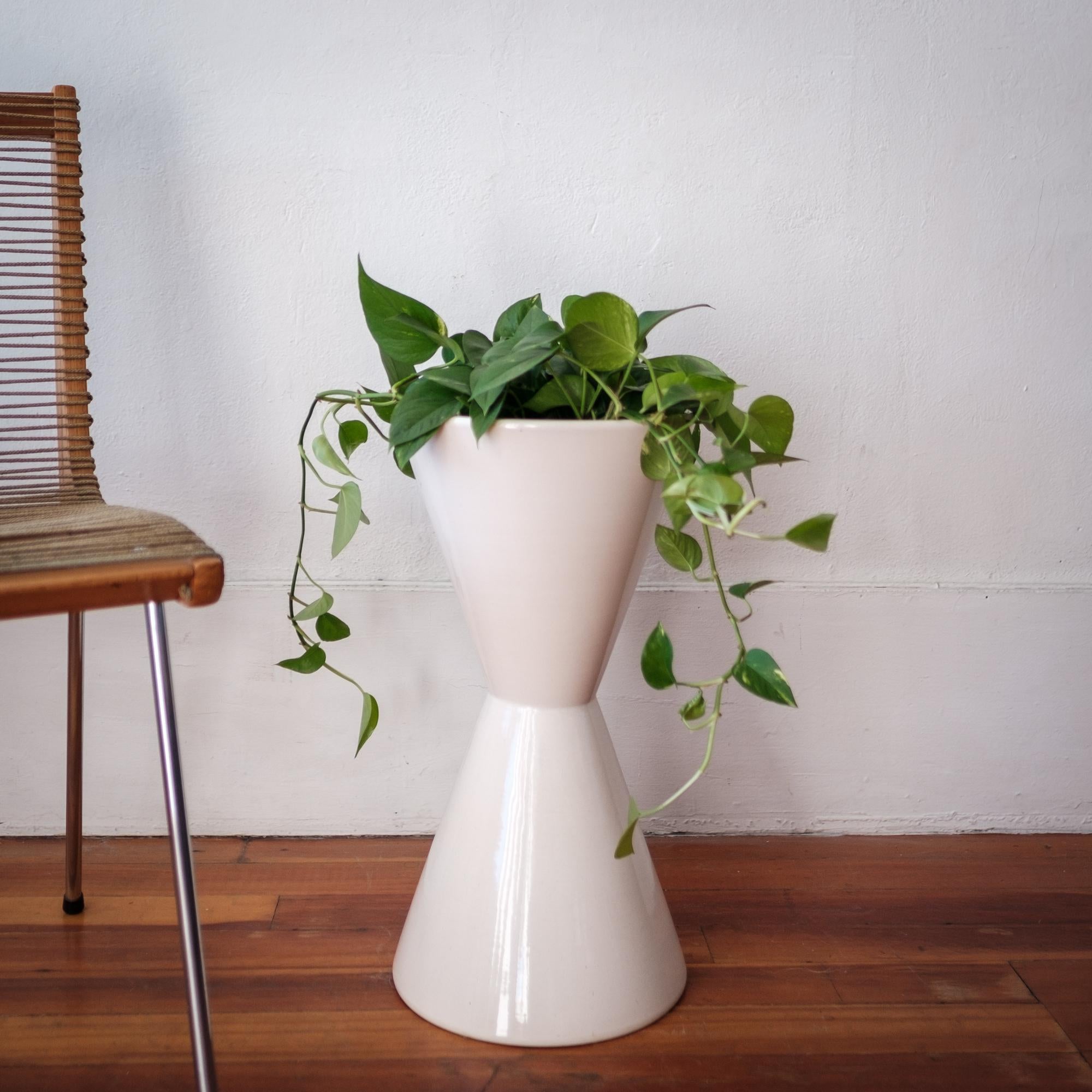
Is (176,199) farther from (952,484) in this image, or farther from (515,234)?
(952,484)

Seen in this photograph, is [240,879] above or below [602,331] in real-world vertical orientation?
below

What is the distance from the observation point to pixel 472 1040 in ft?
2.66

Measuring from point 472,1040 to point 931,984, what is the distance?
1.34 feet

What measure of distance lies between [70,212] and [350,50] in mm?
339

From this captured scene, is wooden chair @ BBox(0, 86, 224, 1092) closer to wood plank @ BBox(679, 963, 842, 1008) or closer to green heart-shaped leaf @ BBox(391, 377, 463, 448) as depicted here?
green heart-shaped leaf @ BBox(391, 377, 463, 448)

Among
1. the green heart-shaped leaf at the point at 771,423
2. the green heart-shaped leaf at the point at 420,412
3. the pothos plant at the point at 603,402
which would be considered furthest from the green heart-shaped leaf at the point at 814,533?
the green heart-shaped leaf at the point at 420,412

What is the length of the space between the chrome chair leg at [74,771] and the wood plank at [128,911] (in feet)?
0.05

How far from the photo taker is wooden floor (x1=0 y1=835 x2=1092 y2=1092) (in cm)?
77

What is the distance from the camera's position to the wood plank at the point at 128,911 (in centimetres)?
97

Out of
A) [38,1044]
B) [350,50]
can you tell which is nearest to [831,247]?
[350,50]

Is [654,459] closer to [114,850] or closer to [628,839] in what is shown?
[628,839]

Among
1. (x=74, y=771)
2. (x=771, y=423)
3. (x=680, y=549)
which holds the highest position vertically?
(x=771, y=423)

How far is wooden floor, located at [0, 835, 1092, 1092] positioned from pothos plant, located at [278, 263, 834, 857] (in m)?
0.22

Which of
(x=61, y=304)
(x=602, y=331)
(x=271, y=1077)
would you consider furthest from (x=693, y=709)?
(x=61, y=304)
